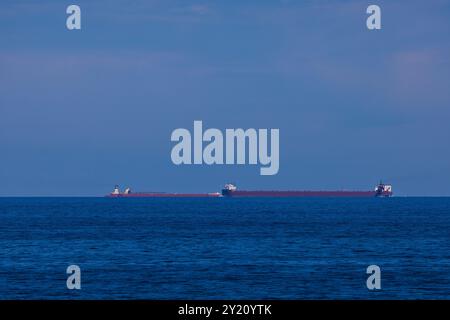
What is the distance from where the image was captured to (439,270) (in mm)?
67250

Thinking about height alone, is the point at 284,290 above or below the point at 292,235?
below

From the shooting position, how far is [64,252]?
286 feet

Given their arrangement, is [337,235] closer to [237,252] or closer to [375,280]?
[237,252]
